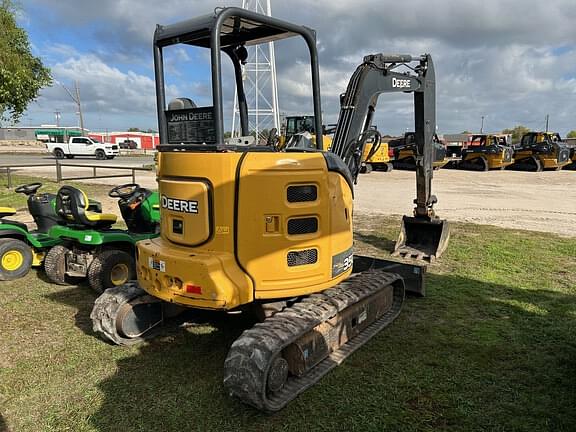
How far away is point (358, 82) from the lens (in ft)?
21.4

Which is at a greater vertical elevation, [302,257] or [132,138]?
[132,138]

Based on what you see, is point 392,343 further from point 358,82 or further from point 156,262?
point 358,82

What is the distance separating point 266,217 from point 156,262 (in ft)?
3.50

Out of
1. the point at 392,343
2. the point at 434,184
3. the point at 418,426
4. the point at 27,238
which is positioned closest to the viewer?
the point at 418,426

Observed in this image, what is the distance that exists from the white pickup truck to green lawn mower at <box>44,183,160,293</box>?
36.8 meters

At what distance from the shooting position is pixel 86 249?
6.62 metres

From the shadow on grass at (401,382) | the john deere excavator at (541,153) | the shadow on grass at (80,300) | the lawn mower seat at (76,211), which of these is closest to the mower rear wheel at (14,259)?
the lawn mower seat at (76,211)

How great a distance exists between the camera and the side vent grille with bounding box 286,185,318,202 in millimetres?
4074

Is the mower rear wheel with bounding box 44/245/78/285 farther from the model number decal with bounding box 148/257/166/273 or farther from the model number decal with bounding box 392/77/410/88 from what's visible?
the model number decal with bounding box 392/77/410/88

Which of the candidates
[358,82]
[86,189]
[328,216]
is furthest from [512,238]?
[86,189]

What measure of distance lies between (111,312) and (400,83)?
5.06 m

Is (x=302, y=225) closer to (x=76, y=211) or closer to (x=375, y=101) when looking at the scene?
(x=375, y=101)

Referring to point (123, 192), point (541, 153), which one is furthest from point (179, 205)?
point (541, 153)

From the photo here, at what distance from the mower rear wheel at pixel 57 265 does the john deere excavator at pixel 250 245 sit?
7.17 ft
